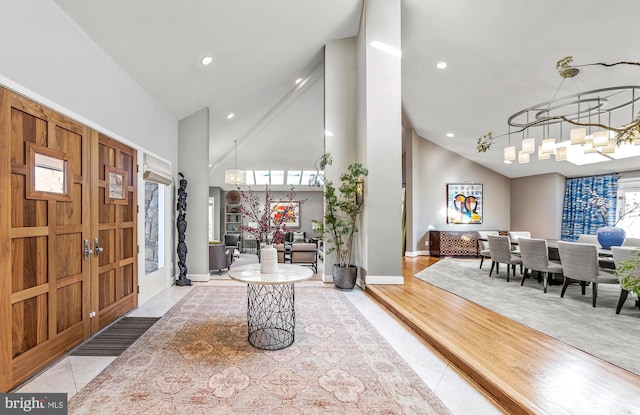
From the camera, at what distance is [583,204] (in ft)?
23.7

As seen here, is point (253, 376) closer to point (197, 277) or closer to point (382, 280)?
point (382, 280)

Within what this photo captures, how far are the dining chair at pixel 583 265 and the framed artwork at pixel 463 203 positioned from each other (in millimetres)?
4948

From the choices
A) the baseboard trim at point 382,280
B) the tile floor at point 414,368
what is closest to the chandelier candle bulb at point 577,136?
the baseboard trim at point 382,280

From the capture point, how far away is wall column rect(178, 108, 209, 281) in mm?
5484

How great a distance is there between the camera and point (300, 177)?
10945mm

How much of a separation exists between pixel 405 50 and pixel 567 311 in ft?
15.4

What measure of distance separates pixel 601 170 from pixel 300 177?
26.9ft

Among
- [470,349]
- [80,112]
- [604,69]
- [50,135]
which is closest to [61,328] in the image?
[50,135]

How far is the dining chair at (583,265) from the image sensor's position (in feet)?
12.0

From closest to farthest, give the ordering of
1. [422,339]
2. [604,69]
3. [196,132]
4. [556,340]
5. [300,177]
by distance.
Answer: [556,340]
[422,339]
[604,69]
[196,132]
[300,177]

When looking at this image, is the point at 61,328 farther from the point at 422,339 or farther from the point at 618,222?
the point at 618,222

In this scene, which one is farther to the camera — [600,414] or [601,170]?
[601,170]

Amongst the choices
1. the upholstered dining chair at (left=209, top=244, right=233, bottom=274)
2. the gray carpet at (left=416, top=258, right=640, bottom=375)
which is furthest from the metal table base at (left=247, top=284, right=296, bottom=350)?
the upholstered dining chair at (left=209, top=244, right=233, bottom=274)

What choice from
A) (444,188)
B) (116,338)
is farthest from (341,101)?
(444,188)
